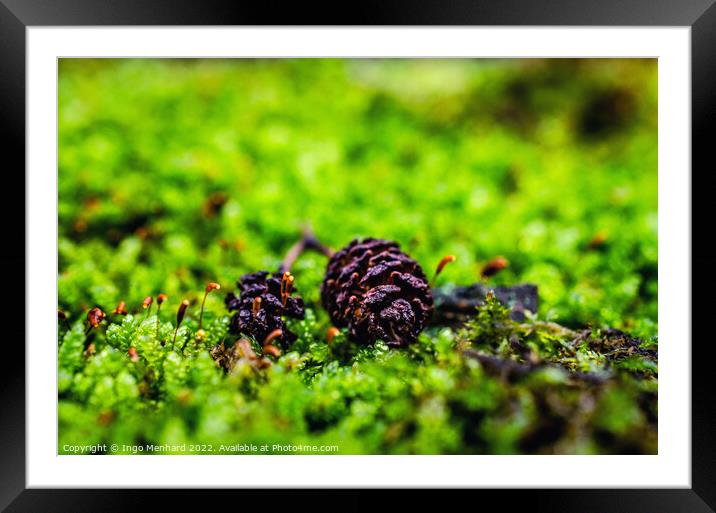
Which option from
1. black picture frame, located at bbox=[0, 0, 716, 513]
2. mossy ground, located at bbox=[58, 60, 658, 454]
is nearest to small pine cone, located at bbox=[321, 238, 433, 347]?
mossy ground, located at bbox=[58, 60, 658, 454]

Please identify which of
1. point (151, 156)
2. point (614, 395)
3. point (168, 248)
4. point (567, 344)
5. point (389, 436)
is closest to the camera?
point (614, 395)

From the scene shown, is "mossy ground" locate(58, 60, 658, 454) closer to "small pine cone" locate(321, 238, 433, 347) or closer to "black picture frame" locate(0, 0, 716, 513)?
"small pine cone" locate(321, 238, 433, 347)
